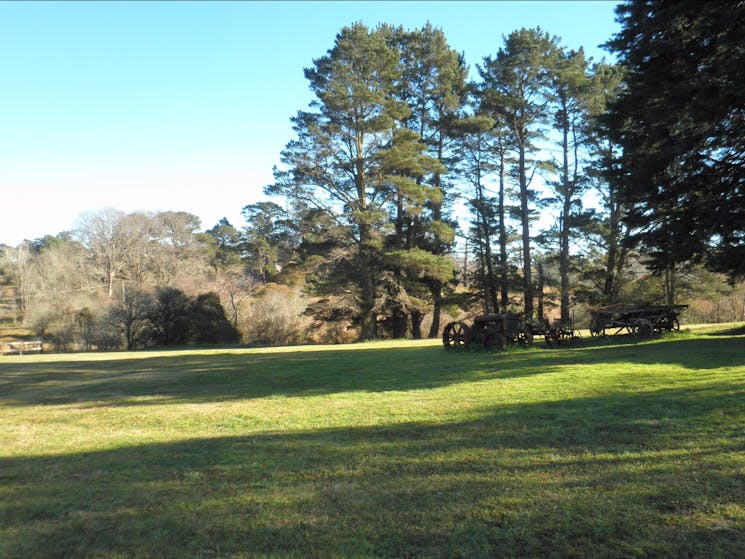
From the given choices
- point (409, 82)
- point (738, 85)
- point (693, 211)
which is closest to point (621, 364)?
point (693, 211)

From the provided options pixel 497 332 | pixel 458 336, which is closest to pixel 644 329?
pixel 497 332

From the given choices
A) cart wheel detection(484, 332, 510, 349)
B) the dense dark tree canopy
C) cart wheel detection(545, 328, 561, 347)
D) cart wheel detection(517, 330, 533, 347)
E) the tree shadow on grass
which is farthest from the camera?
cart wheel detection(545, 328, 561, 347)

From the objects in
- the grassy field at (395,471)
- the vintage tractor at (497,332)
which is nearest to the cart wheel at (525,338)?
the vintage tractor at (497,332)

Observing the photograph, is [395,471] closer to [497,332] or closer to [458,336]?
[497,332]

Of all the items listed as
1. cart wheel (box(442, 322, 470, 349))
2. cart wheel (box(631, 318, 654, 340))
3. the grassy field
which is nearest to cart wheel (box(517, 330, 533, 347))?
cart wheel (box(442, 322, 470, 349))

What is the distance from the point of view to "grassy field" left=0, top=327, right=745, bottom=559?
322 cm

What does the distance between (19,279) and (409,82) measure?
55112mm

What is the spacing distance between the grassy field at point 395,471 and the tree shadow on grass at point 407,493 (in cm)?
2

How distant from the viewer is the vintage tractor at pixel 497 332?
648 inches

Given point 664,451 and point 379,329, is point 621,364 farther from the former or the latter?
point 379,329

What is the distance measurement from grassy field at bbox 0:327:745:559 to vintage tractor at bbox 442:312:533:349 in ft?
22.4

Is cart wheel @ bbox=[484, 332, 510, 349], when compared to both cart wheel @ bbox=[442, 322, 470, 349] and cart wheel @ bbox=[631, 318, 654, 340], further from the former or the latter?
cart wheel @ bbox=[631, 318, 654, 340]

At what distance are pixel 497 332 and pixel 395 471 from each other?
1264cm

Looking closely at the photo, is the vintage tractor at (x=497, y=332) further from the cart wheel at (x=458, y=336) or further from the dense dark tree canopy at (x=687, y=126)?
the dense dark tree canopy at (x=687, y=126)
